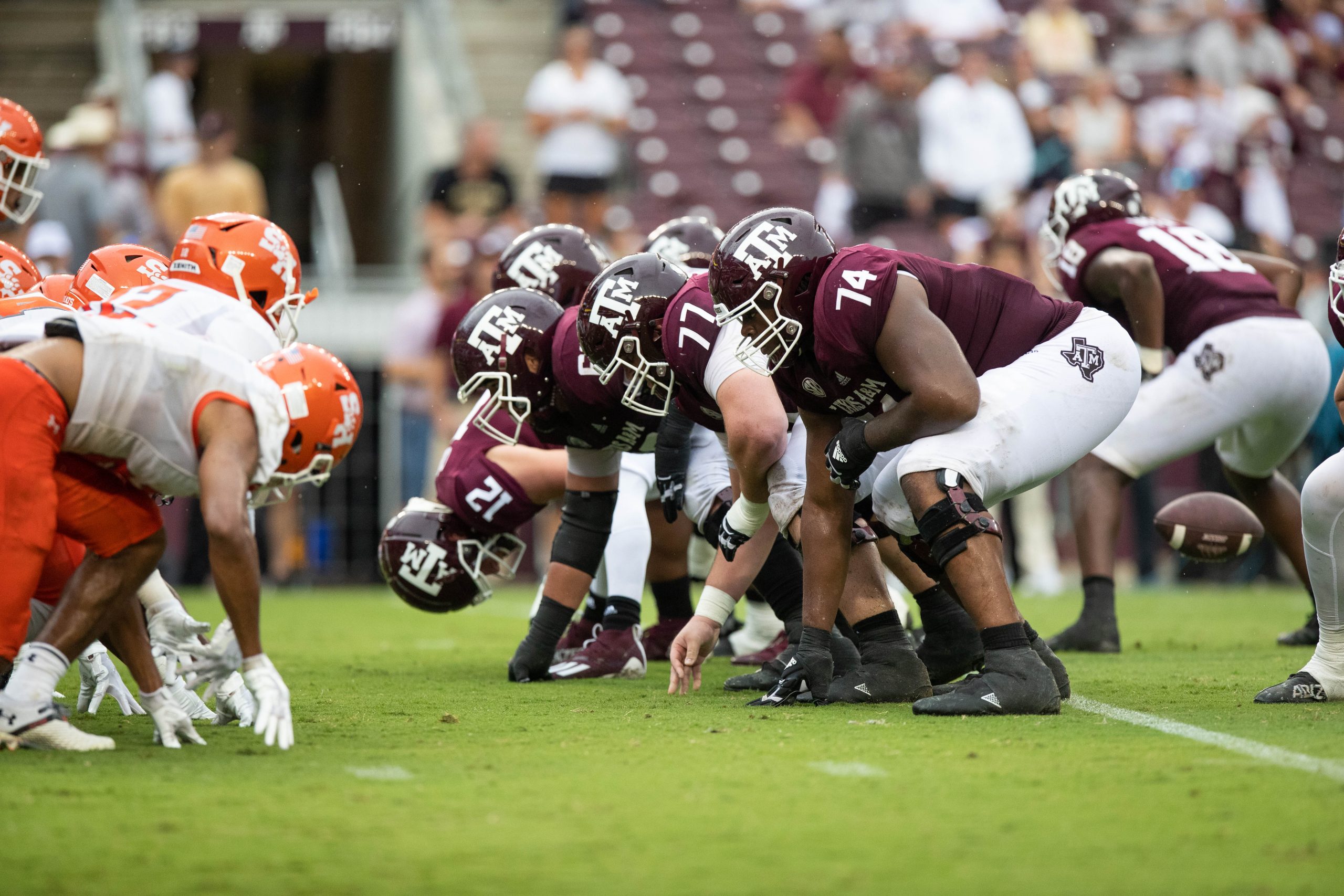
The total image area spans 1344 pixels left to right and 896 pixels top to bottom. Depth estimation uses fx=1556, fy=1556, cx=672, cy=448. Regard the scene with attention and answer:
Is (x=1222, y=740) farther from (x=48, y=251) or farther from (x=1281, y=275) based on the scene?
(x=48, y=251)

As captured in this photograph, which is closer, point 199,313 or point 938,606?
point 199,313

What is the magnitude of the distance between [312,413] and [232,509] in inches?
17.2

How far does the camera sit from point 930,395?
14.5 feet

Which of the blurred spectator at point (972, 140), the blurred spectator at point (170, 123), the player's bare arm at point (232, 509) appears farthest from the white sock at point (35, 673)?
the blurred spectator at point (972, 140)

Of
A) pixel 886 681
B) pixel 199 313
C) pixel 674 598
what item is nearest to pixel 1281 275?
pixel 674 598

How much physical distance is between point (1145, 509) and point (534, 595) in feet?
14.6

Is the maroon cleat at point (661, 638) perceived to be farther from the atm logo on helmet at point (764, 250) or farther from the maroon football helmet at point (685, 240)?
the atm logo on helmet at point (764, 250)

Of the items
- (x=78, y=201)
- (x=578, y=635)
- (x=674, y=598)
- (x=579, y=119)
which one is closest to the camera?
(x=578, y=635)

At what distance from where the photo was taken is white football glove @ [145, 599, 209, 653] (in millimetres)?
4473

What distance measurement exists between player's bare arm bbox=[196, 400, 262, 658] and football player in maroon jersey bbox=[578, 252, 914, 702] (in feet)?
5.18

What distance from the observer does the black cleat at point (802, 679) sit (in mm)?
4941

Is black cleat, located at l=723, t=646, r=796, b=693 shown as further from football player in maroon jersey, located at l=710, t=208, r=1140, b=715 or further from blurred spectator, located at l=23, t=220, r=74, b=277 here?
blurred spectator, located at l=23, t=220, r=74, b=277

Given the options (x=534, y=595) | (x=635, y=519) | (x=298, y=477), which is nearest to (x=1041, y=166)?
(x=534, y=595)

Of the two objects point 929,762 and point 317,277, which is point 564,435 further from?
point 317,277
